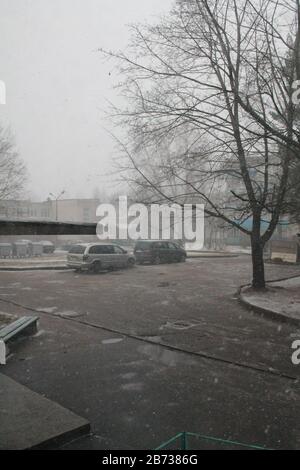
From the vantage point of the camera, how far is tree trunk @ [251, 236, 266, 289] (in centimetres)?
1609

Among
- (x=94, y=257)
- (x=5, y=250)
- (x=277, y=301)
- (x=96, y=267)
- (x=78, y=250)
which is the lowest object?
(x=277, y=301)

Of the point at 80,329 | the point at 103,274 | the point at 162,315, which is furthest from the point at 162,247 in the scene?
the point at 80,329

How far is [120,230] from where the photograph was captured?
53.5m

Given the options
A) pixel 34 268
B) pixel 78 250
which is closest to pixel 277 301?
pixel 78 250

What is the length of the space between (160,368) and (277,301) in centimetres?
743

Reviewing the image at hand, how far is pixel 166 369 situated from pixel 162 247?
22813mm

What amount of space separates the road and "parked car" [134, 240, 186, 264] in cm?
1403

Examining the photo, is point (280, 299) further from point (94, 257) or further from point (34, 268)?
point (34, 268)

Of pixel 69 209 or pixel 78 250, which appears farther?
pixel 69 209

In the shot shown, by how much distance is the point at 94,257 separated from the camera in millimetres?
23812

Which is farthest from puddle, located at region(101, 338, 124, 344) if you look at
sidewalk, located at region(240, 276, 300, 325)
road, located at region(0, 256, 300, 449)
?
sidewalk, located at region(240, 276, 300, 325)

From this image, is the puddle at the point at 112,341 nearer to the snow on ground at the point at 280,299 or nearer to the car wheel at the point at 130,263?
the snow on ground at the point at 280,299

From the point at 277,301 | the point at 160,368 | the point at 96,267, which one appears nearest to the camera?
the point at 160,368

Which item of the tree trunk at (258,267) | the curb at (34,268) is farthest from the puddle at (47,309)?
the curb at (34,268)
